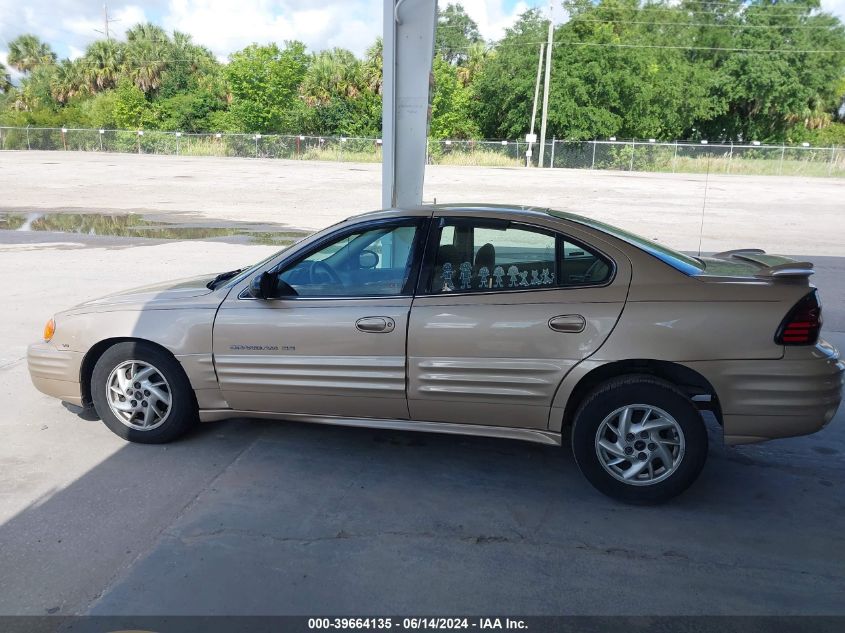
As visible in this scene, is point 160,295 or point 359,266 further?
point 160,295

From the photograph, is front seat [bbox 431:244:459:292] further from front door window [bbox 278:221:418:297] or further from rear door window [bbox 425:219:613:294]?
front door window [bbox 278:221:418:297]

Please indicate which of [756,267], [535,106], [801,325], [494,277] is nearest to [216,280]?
[494,277]

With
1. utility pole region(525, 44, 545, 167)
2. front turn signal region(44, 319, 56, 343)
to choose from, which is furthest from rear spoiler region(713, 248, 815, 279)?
utility pole region(525, 44, 545, 167)

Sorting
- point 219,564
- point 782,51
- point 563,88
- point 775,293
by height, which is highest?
point 782,51

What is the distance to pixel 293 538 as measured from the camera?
3.67 metres

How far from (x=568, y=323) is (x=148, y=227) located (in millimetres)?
14733

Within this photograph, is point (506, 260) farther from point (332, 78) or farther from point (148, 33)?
point (148, 33)

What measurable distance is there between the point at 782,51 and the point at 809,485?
57788 mm

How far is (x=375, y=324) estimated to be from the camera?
4230mm

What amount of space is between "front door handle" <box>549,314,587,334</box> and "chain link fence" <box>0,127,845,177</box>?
4228 cm

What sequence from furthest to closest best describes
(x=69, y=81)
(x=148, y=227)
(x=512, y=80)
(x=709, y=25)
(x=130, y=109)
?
(x=69, y=81) < (x=130, y=109) < (x=709, y=25) < (x=512, y=80) < (x=148, y=227)

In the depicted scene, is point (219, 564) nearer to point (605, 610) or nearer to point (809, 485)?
point (605, 610)

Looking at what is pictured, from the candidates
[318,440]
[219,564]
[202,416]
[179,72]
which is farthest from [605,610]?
[179,72]

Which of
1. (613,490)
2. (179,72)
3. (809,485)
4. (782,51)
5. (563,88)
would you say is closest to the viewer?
(613,490)
